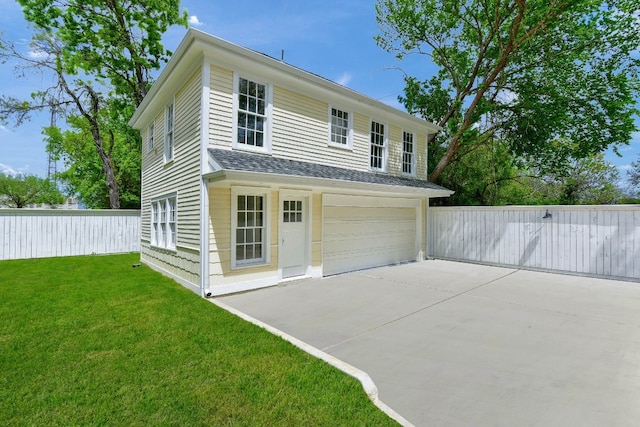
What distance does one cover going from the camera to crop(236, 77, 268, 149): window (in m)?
6.95

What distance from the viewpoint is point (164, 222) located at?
29.3ft

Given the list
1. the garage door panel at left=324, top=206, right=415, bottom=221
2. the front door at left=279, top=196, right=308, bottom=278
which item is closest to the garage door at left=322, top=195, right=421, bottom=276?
the garage door panel at left=324, top=206, right=415, bottom=221

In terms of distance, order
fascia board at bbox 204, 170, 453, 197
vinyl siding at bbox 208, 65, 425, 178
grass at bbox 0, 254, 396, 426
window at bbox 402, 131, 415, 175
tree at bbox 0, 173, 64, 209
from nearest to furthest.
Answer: grass at bbox 0, 254, 396, 426
fascia board at bbox 204, 170, 453, 197
vinyl siding at bbox 208, 65, 425, 178
window at bbox 402, 131, 415, 175
tree at bbox 0, 173, 64, 209

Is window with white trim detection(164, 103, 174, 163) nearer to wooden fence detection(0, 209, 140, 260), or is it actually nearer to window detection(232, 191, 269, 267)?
window detection(232, 191, 269, 267)

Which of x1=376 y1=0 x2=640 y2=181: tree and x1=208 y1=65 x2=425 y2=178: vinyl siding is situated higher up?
x1=376 y1=0 x2=640 y2=181: tree

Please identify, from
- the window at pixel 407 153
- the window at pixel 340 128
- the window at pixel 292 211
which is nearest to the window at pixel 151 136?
the window at pixel 292 211

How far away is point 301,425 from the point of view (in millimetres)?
2447

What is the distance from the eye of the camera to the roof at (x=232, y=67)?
6.16 m

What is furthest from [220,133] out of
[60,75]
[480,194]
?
[60,75]

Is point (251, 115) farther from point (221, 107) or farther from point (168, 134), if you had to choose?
point (168, 134)

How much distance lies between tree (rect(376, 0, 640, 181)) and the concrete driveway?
8199 millimetres

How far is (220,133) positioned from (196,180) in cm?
112

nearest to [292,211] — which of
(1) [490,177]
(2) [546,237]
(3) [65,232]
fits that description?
(2) [546,237]

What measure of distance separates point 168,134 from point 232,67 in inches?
126
